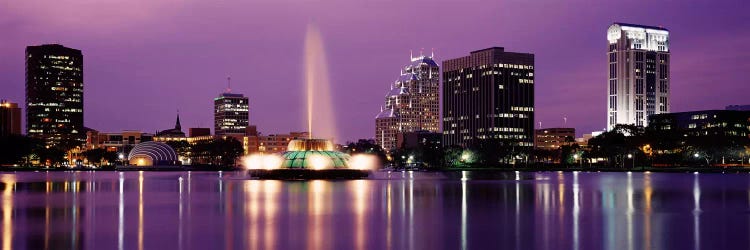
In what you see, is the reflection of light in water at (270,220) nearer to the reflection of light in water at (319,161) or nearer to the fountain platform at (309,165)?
the fountain platform at (309,165)

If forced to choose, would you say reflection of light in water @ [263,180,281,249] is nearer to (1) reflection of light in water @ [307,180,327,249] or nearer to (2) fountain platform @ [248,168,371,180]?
(1) reflection of light in water @ [307,180,327,249]

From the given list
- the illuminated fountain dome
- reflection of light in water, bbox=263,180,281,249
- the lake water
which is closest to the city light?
the illuminated fountain dome

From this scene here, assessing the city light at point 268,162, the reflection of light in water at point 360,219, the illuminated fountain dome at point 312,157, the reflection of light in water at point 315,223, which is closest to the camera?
the reflection of light in water at point 315,223

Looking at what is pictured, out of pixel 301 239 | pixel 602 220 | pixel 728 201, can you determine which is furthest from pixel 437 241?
pixel 728 201

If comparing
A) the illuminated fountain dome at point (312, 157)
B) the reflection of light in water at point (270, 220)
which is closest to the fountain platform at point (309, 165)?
the illuminated fountain dome at point (312, 157)

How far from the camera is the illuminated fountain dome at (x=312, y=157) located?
111625 millimetres

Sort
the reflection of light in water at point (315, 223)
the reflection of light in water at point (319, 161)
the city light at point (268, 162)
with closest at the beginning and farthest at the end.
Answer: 1. the reflection of light in water at point (315, 223)
2. the reflection of light in water at point (319, 161)
3. the city light at point (268, 162)

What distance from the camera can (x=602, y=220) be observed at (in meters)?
36.8

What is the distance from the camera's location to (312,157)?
11238 centimetres

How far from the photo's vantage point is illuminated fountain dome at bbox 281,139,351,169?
4395 inches

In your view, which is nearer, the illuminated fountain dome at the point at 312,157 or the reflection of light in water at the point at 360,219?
the reflection of light in water at the point at 360,219

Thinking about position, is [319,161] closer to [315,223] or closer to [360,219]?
[360,219]

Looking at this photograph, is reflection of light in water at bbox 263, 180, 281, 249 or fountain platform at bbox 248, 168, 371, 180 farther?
fountain platform at bbox 248, 168, 371, 180

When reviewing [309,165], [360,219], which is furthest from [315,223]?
[309,165]
